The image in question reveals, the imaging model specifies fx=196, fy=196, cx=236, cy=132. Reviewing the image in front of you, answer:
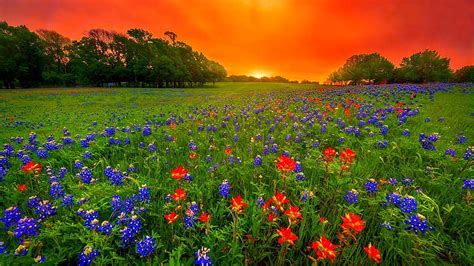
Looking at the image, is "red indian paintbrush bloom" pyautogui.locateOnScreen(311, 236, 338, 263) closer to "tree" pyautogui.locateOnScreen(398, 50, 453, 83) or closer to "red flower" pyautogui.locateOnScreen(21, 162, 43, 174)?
"red flower" pyautogui.locateOnScreen(21, 162, 43, 174)

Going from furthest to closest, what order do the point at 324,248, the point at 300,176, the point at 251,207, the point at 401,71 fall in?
the point at 401,71 → the point at 300,176 → the point at 251,207 → the point at 324,248

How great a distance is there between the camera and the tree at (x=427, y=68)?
210 feet

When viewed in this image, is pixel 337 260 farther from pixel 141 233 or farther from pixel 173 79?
pixel 173 79

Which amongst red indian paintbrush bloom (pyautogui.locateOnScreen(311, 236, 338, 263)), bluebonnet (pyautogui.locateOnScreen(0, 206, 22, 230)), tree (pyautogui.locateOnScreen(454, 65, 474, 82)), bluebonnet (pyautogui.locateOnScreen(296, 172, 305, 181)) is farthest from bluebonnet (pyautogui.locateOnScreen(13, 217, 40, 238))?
tree (pyautogui.locateOnScreen(454, 65, 474, 82))

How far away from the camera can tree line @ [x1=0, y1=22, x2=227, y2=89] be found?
166 ft

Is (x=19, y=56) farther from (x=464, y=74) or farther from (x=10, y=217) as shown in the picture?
(x=464, y=74)

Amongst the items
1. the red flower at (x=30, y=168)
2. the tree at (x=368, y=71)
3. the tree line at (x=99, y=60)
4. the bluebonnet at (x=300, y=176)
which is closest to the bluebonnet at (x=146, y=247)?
the red flower at (x=30, y=168)

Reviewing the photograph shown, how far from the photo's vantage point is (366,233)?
7.76 ft

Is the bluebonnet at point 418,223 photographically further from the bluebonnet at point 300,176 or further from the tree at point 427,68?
the tree at point 427,68

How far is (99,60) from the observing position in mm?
60062

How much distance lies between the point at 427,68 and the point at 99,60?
106307 millimetres

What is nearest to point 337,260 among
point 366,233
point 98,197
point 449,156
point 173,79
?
point 366,233

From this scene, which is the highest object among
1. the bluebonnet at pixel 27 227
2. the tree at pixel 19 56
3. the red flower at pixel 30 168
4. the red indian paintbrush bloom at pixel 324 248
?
the tree at pixel 19 56

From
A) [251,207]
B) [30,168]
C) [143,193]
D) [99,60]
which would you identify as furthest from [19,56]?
[251,207]
